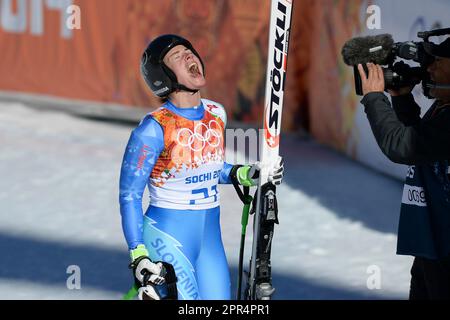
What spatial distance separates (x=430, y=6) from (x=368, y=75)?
16.3 ft

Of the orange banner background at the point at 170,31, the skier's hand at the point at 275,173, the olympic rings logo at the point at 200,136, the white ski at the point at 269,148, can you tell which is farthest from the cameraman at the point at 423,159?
the orange banner background at the point at 170,31

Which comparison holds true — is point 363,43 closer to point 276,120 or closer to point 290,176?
point 276,120

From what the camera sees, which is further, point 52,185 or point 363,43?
point 52,185

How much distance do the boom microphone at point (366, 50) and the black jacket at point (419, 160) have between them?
0.20 meters

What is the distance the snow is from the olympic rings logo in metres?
2.35

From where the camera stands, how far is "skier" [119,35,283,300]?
4.18 m

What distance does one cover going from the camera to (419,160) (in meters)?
3.96

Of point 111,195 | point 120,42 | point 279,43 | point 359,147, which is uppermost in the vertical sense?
point 120,42

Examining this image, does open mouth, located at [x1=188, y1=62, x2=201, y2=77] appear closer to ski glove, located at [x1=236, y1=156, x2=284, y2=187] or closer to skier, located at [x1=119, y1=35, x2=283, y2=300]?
skier, located at [x1=119, y1=35, x2=283, y2=300]

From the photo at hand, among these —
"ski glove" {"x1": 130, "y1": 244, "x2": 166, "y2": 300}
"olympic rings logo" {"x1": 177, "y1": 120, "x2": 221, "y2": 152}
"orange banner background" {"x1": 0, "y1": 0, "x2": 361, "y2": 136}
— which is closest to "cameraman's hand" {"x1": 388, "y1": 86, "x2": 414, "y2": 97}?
"olympic rings logo" {"x1": 177, "y1": 120, "x2": 221, "y2": 152}
